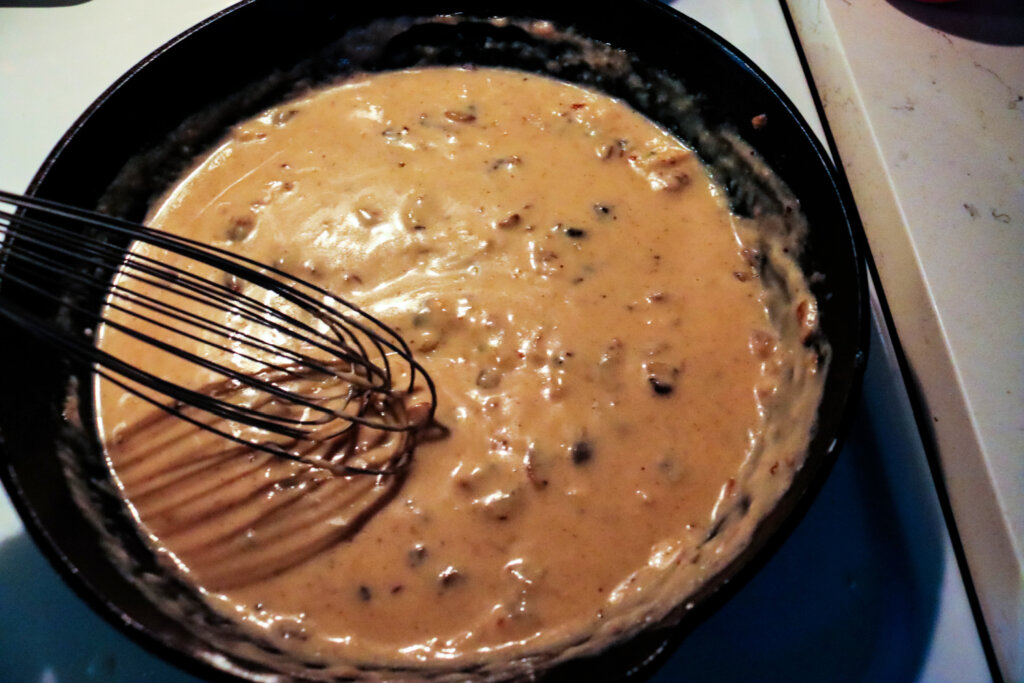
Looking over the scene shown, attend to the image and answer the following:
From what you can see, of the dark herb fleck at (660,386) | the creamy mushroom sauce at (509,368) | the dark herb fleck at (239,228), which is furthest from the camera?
the dark herb fleck at (239,228)

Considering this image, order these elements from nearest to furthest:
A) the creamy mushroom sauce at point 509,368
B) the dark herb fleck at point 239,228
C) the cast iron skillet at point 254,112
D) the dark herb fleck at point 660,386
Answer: the cast iron skillet at point 254,112, the creamy mushroom sauce at point 509,368, the dark herb fleck at point 660,386, the dark herb fleck at point 239,228

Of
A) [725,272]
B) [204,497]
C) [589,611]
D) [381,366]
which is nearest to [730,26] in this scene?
[725,272]

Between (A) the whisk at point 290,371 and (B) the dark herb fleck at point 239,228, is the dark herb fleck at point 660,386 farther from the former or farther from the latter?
(B) the dark herb fleck at point 239,228

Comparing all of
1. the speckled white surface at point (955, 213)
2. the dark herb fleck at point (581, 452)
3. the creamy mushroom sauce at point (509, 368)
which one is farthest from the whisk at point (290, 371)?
the speckled white surface at point (955, 213)

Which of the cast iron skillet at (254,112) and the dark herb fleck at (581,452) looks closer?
the cast iron skillet at (254,112)

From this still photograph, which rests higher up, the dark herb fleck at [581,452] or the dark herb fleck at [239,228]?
the dark herb fleck at [239,228]

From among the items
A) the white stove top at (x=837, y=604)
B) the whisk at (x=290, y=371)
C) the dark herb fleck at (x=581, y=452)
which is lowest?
the white stove top at (x=837, y=604)

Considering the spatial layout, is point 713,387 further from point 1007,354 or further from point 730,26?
point 730,26
